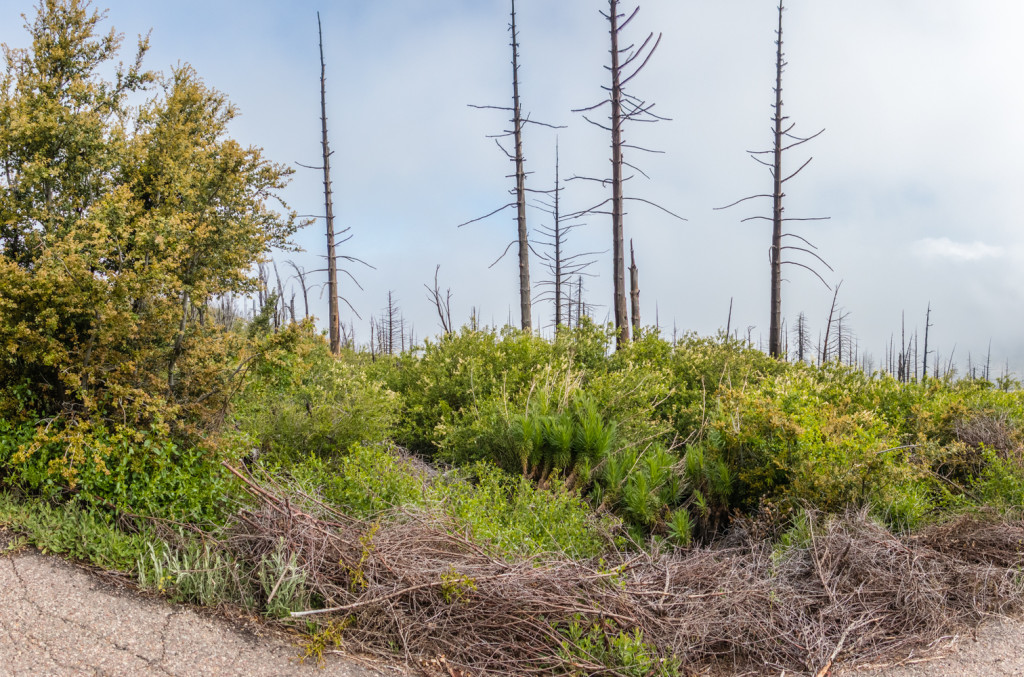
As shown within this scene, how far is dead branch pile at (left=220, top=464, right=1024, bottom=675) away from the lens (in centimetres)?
398

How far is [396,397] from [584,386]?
2805 millimetres

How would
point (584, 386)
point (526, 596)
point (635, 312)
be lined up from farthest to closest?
point (635, 312), point (584, 386), point (526, 596)

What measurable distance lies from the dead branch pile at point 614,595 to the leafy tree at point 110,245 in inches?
69.6

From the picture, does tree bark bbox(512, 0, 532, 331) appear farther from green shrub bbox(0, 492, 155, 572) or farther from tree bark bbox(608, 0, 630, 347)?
green shrub bbox(0, 492, 155, 572)

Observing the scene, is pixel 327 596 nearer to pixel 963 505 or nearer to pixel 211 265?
pixel 211 265

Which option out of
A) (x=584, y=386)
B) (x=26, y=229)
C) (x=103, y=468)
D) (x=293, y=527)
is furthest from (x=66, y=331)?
(x=584, y=386)

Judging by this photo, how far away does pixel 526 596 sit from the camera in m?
4.07

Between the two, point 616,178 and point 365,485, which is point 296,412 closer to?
point 365,485

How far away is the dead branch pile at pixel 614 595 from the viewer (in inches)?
157

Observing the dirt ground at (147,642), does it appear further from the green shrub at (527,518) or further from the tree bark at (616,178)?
the tree bark at (616,178)

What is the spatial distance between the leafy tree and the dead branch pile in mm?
1767

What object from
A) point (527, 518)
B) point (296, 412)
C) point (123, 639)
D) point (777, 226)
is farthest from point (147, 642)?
point (777, 226)

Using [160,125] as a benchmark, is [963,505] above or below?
below

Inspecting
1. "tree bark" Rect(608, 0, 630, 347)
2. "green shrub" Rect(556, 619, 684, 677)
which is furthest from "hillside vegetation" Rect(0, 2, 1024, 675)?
"tree bark" Rect(608, 0, 630, 347)
